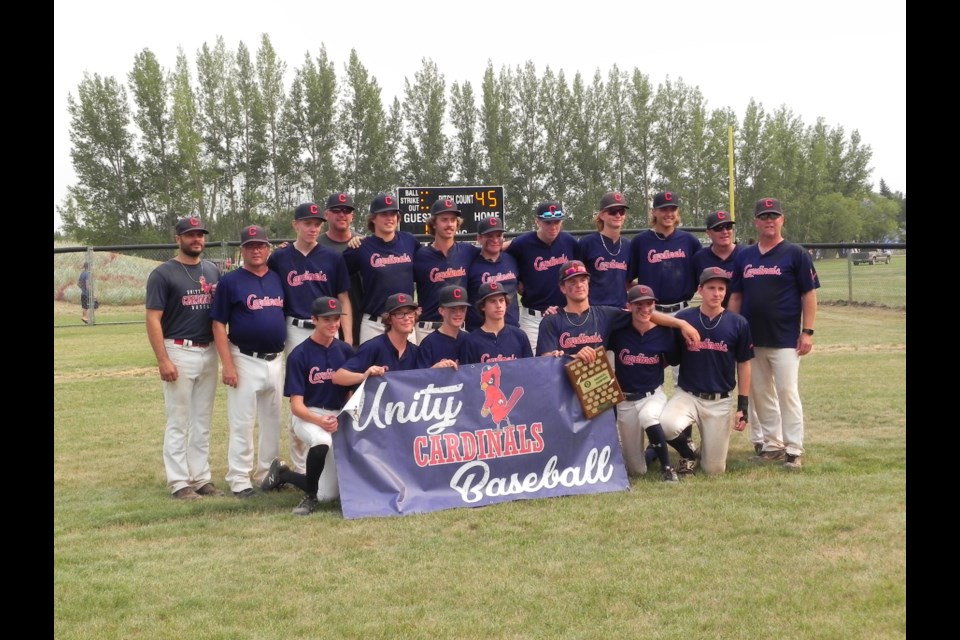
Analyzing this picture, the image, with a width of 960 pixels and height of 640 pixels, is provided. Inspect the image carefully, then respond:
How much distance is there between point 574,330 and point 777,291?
1.80 metres

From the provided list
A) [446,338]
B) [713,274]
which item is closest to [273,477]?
[446,338]

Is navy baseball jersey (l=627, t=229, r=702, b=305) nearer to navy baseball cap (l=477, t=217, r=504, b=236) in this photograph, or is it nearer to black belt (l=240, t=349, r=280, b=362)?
navy baseball cap (l=477, t=217, r=504, b=236)

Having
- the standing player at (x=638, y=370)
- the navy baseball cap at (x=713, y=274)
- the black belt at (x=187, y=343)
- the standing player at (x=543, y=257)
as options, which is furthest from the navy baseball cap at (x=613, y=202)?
the black belt at (x=187, y=343)

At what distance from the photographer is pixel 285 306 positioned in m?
7.46

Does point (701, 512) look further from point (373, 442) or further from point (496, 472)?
point (373, 442)

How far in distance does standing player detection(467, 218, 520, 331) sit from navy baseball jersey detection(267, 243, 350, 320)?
1.08 m

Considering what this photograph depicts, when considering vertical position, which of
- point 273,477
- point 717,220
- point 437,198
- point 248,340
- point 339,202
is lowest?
point 273,477

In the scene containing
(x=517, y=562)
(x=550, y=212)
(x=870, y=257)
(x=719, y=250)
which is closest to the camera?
(x=517, y=562)

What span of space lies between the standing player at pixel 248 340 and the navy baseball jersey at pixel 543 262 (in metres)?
2.11

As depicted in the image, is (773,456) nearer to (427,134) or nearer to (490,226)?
(490,226)

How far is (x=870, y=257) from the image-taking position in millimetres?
29125

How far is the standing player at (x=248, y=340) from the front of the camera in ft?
23.6

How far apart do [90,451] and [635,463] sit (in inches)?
217

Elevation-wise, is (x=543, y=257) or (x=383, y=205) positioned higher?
(x=383, y=205)
